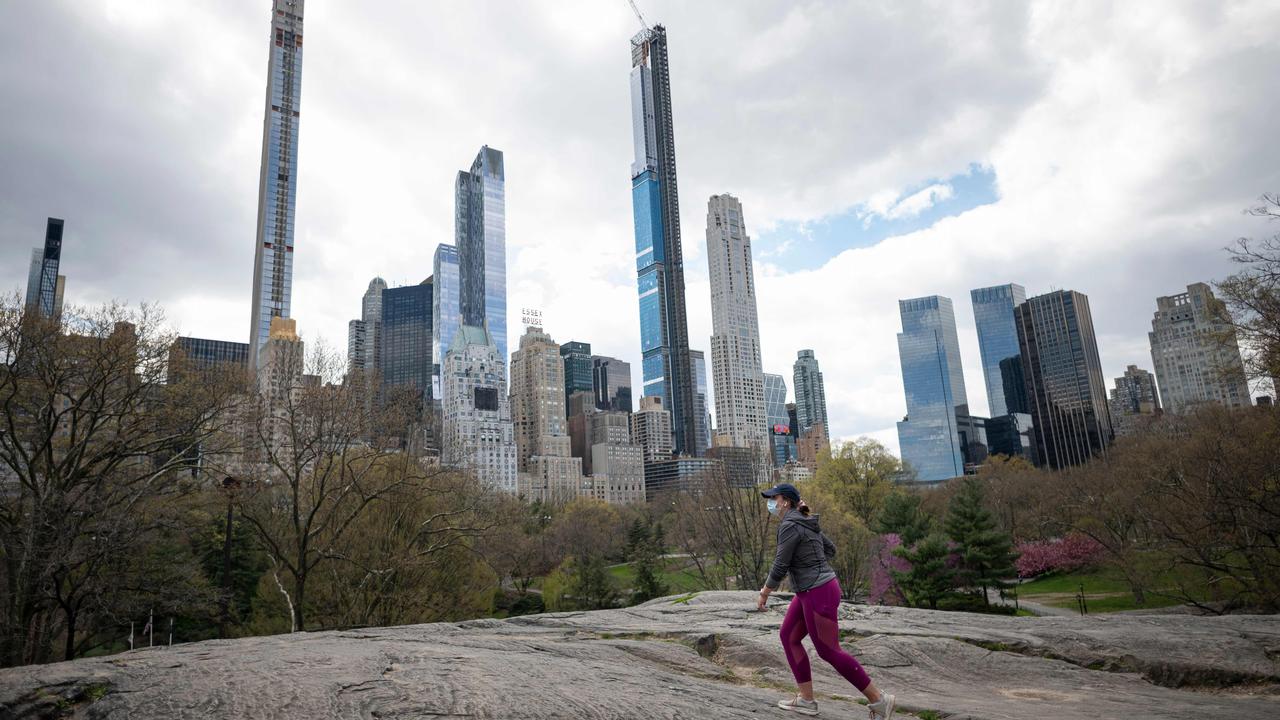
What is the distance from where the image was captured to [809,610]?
21.8 feet

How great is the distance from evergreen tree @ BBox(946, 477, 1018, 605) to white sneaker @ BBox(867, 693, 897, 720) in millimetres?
33641

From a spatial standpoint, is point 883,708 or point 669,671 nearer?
point 883,708

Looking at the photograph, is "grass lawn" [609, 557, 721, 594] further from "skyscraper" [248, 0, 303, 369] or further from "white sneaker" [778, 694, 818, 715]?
"skyscraper" [248, 0, 303, 369]

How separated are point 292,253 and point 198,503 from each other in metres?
165

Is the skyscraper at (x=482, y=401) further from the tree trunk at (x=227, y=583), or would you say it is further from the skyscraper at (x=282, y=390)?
the skyscraper at (x=282, y=390)

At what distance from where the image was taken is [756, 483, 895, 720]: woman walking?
6367 millimetres

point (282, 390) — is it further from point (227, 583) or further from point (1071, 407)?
point (1071, 407)

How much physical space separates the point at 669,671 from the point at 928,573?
1229 inches

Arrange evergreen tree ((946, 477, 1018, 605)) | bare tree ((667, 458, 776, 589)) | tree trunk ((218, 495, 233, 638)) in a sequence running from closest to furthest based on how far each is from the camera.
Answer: tree trunk ((218, 495, 233, 638)) < evergreen tree ((946, 477, 1018, 605)) < bare tree ((667, 458, 776, 589))

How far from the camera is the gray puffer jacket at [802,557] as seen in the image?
6633 mm

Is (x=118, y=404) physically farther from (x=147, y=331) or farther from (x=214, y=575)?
(x=214, y=575)

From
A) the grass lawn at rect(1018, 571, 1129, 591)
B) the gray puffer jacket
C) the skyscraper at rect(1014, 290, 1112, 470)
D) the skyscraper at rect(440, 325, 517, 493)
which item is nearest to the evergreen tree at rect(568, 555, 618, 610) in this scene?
the grass lawn at rect(1018, 571, 1129, 591)

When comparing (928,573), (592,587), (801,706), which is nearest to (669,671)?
(801,706)

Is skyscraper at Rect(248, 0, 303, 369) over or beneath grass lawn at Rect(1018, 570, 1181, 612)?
over
